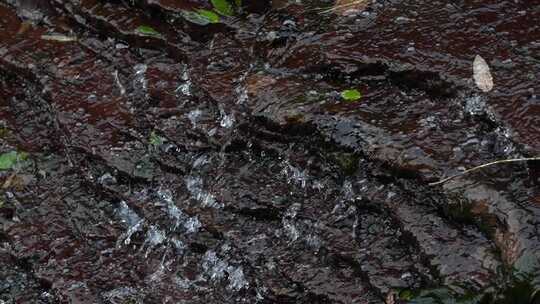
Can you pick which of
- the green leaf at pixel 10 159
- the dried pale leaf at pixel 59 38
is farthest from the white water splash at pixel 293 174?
the dried pale leaf at pixel 59 38

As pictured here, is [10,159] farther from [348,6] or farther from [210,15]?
[348,6]

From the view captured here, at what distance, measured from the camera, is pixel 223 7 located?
4.78m

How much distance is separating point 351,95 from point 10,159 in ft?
8.27

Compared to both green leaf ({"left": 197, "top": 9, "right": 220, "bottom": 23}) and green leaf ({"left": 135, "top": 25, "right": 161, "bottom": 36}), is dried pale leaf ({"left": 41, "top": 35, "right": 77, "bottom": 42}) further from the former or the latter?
green leaf ({"left": 197, "top": 9, "right": 220, "bottom": 23})

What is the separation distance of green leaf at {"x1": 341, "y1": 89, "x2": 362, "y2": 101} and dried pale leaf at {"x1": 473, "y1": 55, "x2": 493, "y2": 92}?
71 cm

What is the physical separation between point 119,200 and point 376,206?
69.5 inches

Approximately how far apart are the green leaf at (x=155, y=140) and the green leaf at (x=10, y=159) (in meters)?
0.99

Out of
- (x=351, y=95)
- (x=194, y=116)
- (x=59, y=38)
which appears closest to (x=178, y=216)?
(x=194, y=116)

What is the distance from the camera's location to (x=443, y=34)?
158 inches

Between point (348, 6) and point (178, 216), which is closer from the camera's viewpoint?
point (178, 216)

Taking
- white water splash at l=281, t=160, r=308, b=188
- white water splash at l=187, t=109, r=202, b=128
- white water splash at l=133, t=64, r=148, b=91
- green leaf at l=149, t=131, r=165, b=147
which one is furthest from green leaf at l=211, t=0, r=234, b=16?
white water splash at l=281, t=160, r=308, b=188

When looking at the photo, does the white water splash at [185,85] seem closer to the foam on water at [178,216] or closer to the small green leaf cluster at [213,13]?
the small green leaf cluster at [213,13]

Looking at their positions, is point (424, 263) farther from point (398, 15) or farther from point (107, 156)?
point (107, 156)

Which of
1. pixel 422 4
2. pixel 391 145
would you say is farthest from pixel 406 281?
pixel 422 4
